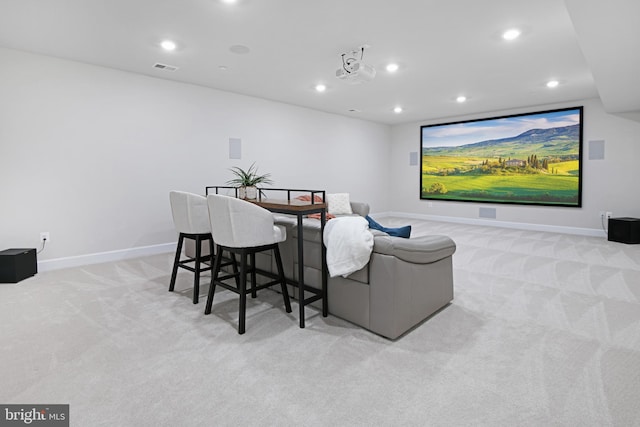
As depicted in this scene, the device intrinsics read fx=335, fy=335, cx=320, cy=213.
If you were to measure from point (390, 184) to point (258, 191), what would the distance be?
6.59 metres

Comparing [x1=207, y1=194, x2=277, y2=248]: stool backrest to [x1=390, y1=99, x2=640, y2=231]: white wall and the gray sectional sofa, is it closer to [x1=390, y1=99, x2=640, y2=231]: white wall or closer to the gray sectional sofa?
the gray sectional sofa

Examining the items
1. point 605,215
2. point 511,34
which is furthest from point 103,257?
point 605,215

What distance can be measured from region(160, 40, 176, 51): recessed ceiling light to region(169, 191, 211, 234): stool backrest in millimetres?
1801

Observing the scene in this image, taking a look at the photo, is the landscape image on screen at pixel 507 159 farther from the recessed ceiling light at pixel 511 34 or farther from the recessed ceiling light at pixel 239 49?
the recessed ceiling light at pixel 239 49

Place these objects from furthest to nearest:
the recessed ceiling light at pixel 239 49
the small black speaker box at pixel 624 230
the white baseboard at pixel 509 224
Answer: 1. the white baseboard at pixel 509 224
2. the small black speaker box at pixel 624 230
3. the recessed ceiling light at pixel 239 49

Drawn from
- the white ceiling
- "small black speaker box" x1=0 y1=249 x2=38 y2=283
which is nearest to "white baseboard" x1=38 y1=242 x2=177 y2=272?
"small black speaker box" x1=0 y1=249 x2=38 y2=283

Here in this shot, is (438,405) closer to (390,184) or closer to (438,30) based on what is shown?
(438,30)

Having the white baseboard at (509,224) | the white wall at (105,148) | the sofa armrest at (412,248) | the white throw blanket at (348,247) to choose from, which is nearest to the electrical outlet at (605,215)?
the white baseboard at (509,224)

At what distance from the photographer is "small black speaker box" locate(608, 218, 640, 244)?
556cm

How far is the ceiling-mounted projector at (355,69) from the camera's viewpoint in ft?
12.7

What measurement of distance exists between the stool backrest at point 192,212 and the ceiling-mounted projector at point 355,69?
7.17 feet

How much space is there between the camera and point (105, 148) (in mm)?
4559

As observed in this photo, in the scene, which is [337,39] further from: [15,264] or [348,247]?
[15,264]

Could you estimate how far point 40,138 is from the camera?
408cm
